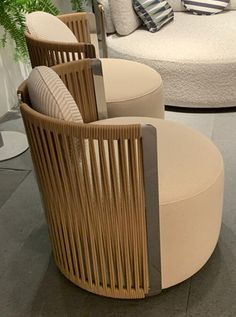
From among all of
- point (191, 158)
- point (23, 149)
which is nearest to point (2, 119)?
point (23, 149)

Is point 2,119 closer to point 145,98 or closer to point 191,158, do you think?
point 145,98

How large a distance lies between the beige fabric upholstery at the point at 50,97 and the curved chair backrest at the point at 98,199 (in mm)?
57

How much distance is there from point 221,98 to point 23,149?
1.31 m

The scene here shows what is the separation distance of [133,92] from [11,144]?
0.92 m

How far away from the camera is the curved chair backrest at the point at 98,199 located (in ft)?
4.05

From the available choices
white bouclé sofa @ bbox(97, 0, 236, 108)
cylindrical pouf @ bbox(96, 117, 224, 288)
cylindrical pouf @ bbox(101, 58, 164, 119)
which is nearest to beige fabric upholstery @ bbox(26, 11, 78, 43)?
cylindrical pouf @ bbox(101, 58, 164, 119)

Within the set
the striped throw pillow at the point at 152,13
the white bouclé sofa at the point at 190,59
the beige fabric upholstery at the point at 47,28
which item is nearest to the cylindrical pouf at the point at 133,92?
the beige fabric upholstery at the point at 47,28

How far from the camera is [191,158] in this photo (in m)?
1.58

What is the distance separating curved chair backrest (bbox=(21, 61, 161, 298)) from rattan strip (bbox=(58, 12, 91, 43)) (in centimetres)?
120

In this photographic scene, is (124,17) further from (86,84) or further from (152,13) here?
(86,84)

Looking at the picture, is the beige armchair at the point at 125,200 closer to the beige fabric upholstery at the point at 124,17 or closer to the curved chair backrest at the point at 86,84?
the curved chair backrest at the point at 86,84

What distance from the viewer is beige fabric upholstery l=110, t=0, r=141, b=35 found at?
118 inches

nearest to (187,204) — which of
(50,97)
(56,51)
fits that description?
(50,97)

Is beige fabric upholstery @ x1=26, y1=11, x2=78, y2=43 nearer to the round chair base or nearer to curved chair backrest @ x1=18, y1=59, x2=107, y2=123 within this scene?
curved chair backrest @ x1=18, y1=59, x2=107, y2=123
